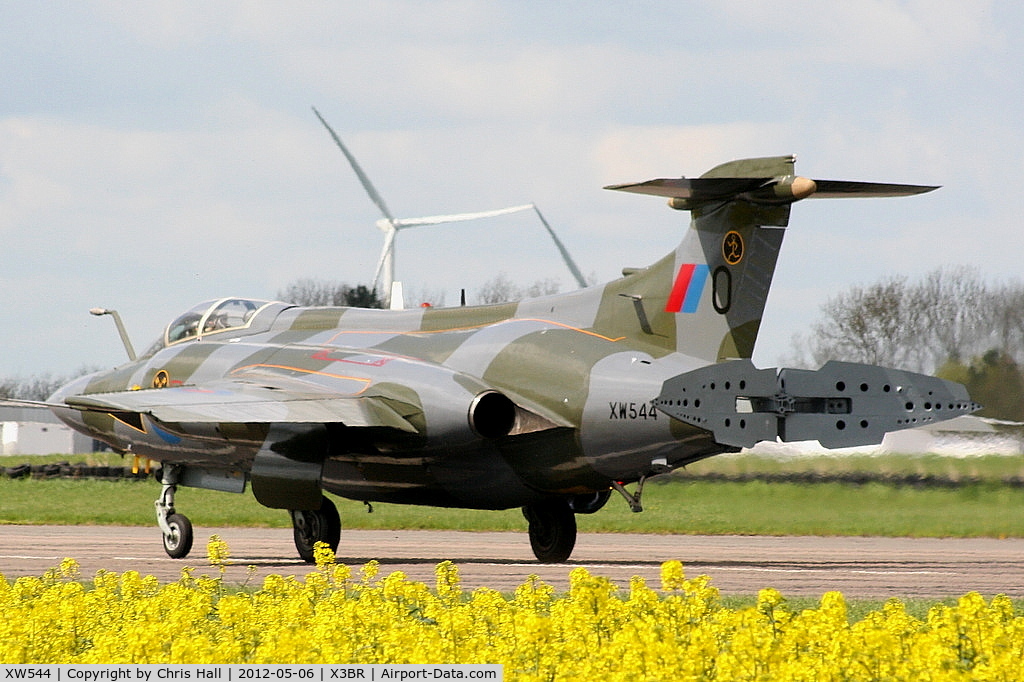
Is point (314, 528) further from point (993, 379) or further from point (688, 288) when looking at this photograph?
point (993, 379)

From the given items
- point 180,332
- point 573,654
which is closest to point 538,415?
point 180,332

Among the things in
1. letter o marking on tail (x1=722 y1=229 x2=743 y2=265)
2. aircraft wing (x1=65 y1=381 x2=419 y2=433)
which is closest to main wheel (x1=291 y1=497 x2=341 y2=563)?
aircraft wing (x1=65 y1=381 x2=419 y2=433)

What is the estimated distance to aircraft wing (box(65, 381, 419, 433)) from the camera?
18.4m

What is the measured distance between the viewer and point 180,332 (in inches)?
934

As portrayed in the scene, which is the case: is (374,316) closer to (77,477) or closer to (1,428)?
(77,477)

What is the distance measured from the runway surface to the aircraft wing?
76.0 inches

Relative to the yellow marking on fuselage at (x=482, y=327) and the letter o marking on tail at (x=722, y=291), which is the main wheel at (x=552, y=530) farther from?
the letter o marking on tail at (x=722, y=291)

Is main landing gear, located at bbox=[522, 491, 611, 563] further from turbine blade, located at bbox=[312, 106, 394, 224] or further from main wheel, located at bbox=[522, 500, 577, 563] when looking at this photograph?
turbine blade, located at bbox=[312, 106, 394, 224]

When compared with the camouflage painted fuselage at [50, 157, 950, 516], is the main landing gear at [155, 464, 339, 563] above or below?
below

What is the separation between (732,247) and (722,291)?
58cm

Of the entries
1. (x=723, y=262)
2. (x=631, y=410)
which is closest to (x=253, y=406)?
(x=631, y=410)

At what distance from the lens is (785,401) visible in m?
16.4

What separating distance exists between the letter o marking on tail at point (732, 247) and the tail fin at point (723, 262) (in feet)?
0.04

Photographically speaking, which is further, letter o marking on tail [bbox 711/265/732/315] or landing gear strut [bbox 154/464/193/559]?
landing gear strut [bbox 154/464/193/559]
